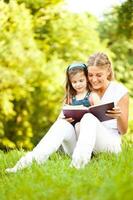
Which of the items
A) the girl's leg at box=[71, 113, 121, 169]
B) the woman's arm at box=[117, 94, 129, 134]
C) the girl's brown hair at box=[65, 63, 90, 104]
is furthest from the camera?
the girl's brown hair at box=[65, 63, 90, 104]

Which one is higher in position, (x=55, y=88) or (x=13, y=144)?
(x=55, y=88)

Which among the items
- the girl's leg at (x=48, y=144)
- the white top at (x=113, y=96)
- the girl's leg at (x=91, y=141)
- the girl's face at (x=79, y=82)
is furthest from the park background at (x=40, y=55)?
the girl's leg at (x=48, y=144)

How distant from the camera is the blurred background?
599 inches

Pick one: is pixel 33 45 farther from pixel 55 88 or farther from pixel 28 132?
pixel 28 132

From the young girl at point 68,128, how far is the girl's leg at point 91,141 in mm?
213

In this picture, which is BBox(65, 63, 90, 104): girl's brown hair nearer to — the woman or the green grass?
the woman

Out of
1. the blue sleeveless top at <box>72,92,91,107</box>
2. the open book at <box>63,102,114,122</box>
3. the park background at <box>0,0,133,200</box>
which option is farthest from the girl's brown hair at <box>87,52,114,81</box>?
the park background at <box>0,0,133,200</box>

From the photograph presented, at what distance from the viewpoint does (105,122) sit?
5500 mm

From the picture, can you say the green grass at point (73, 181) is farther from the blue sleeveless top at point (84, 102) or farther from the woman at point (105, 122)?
the blue sleeveless top at point (84, 102)

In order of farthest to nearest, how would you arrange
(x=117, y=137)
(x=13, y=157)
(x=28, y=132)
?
(x=28, y=132), (x=13, y=157), (x=117, y=137)

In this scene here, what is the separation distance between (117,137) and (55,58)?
422 inches

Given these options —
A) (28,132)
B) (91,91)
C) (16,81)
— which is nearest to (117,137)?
(91,91)

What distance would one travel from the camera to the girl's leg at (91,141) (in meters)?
4.75

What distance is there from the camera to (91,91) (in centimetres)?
560
